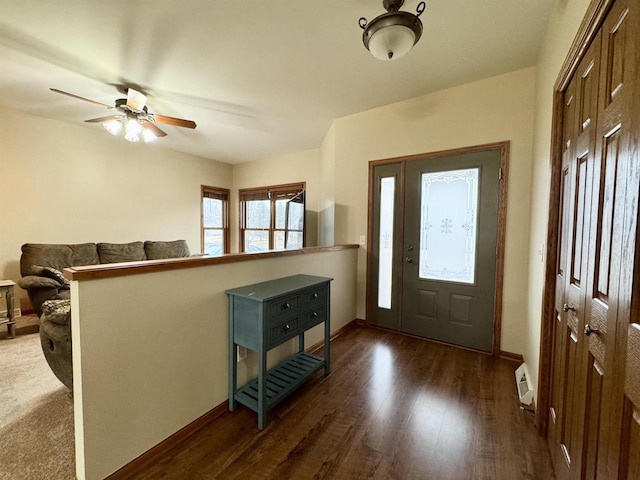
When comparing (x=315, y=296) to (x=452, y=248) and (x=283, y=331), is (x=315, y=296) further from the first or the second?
(x=452, y=248)

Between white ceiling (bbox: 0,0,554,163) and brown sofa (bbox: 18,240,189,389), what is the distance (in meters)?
1.86

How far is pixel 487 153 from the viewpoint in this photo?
2.60 meters

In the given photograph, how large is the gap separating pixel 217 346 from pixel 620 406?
1.86m

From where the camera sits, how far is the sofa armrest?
2.92 m

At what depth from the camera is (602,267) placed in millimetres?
887

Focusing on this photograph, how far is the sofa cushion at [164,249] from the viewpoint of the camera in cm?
440

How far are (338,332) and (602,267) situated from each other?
2.57m

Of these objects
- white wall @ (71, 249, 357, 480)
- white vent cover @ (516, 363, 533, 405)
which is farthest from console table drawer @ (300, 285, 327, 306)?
white vent cover @ (516, 363, 533, 405)

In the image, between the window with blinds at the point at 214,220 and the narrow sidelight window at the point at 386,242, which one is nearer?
the narrow sidelight window at the point at 386,242

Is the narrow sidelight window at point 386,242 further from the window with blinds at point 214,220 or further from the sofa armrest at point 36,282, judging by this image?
the window with blinds at point 214,220

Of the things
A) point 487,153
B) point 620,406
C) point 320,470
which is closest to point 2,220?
point 320,470

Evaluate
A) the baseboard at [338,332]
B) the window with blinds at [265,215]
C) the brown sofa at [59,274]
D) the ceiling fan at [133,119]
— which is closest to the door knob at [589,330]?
the baseboard at [338,332]

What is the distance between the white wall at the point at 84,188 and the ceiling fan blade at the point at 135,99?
2.05 m

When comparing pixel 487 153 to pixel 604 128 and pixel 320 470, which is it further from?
pixel 320 470
